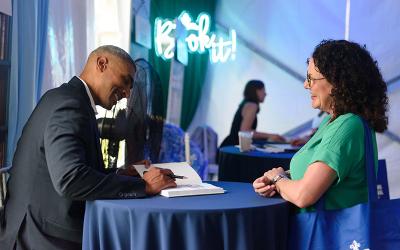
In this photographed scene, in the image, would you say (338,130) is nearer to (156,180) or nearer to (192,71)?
(156,180)

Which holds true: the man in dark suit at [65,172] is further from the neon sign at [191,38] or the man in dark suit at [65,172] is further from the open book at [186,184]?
the neon sign at [191,38]

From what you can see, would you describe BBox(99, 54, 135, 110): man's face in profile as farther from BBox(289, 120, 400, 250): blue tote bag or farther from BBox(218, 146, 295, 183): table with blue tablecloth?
BBox(218, 146, 295, 183): table with blue tablecloth

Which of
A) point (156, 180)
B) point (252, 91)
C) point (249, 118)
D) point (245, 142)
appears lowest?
point (156, 180)

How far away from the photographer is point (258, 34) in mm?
6570

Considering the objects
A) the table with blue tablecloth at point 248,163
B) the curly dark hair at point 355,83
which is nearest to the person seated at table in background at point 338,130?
the curly dark hair at point 355,83

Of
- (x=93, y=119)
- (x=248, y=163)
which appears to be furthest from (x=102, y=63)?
(x=248, y=163)

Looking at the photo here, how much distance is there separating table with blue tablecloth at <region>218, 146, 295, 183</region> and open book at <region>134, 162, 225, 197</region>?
1.48 m

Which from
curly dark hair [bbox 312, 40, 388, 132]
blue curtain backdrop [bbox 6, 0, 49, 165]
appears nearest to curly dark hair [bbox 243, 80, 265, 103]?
blue curtain backdrop [bbox 6, 0, 49, 165]

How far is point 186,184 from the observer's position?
1.94 m

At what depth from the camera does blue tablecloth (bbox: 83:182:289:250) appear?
1563mm

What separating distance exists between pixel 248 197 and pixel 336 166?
39 centimetres

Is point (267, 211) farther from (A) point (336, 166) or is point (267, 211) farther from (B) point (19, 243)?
(B) point (19, 243)

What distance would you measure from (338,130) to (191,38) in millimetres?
4611

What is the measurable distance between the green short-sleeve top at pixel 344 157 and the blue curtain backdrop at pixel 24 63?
59.2 inches
